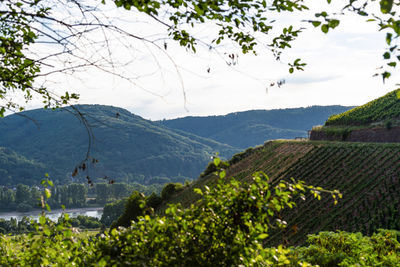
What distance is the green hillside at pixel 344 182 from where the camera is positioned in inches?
890

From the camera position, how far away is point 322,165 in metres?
32.2

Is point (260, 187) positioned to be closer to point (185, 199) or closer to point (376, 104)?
point (185, 199)

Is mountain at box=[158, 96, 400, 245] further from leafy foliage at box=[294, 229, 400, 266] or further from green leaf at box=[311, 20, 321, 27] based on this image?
green leaf at box=[311, 20, 321, 27]

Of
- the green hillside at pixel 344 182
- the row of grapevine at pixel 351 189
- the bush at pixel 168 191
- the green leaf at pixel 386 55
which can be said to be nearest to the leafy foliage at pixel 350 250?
the green leaf at pixel 386 55

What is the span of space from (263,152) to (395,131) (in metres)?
16.7

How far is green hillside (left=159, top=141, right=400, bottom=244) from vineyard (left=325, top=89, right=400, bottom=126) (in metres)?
6.23

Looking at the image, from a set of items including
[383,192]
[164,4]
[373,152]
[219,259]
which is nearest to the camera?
[219,259]

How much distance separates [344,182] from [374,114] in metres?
14.9

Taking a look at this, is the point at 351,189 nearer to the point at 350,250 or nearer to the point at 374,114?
the point at 374,114

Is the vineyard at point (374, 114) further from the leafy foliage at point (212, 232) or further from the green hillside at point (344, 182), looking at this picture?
the leafy foliage at point (212, 232)

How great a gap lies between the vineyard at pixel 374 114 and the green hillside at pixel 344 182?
623 centimetres

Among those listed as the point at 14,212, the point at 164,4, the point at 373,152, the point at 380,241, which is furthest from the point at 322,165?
the point at 14,212

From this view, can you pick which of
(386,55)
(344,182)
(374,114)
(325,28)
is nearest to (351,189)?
(344,182)

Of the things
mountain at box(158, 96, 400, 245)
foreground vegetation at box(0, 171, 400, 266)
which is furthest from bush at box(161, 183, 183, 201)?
foreground vegetation at box(0, 171, 400, 266)
